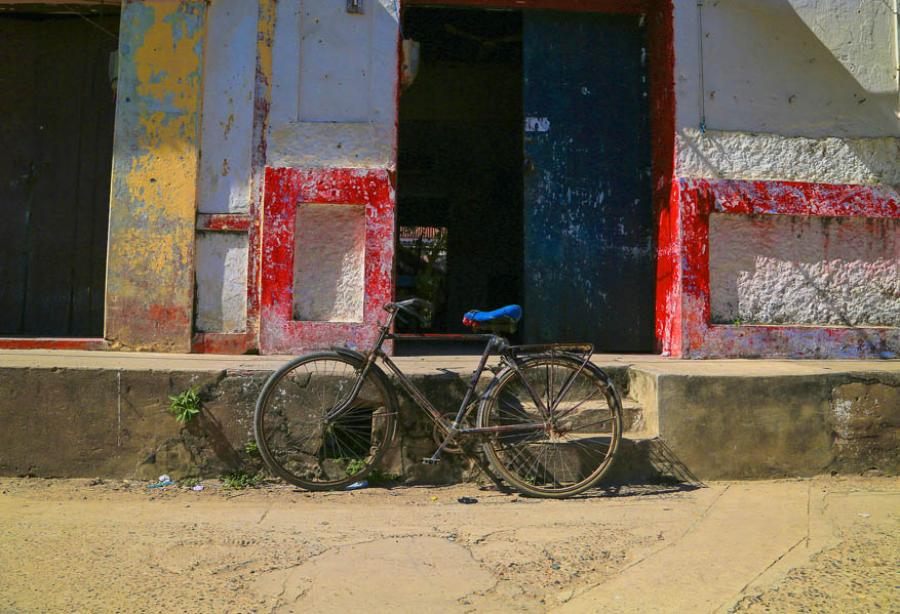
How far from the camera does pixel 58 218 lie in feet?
19.3

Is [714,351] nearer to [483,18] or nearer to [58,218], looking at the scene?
[483,18]

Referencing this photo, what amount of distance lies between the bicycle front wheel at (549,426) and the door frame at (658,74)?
1.60m

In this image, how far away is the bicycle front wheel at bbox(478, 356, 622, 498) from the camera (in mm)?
3914

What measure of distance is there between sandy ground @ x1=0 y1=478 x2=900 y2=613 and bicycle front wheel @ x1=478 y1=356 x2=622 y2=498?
0.20 m

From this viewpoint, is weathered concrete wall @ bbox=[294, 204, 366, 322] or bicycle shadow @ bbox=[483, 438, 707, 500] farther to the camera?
weathered concrete wall @ bbox=[294, 204, 366, 322]

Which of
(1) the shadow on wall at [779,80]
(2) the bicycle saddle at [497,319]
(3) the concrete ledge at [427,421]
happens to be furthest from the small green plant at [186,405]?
(1) the shadow on wall at [779,80]

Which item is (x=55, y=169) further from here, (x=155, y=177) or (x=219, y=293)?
(x=219, y=293)

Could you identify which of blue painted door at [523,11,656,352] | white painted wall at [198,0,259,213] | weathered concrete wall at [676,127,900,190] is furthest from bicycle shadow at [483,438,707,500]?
white painted wall at [198,0,259,213]

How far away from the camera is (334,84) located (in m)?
5.14

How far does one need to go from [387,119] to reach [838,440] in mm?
3862

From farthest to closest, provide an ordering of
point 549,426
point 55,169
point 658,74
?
point 55,169, point 658,74, point 549,426

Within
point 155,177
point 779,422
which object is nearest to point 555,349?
point 779,422

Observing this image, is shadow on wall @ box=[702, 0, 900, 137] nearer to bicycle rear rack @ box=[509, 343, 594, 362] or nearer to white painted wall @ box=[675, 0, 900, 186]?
white painted wall @ box=[675, 0, 900, 186]

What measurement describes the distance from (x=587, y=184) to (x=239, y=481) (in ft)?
11.9
